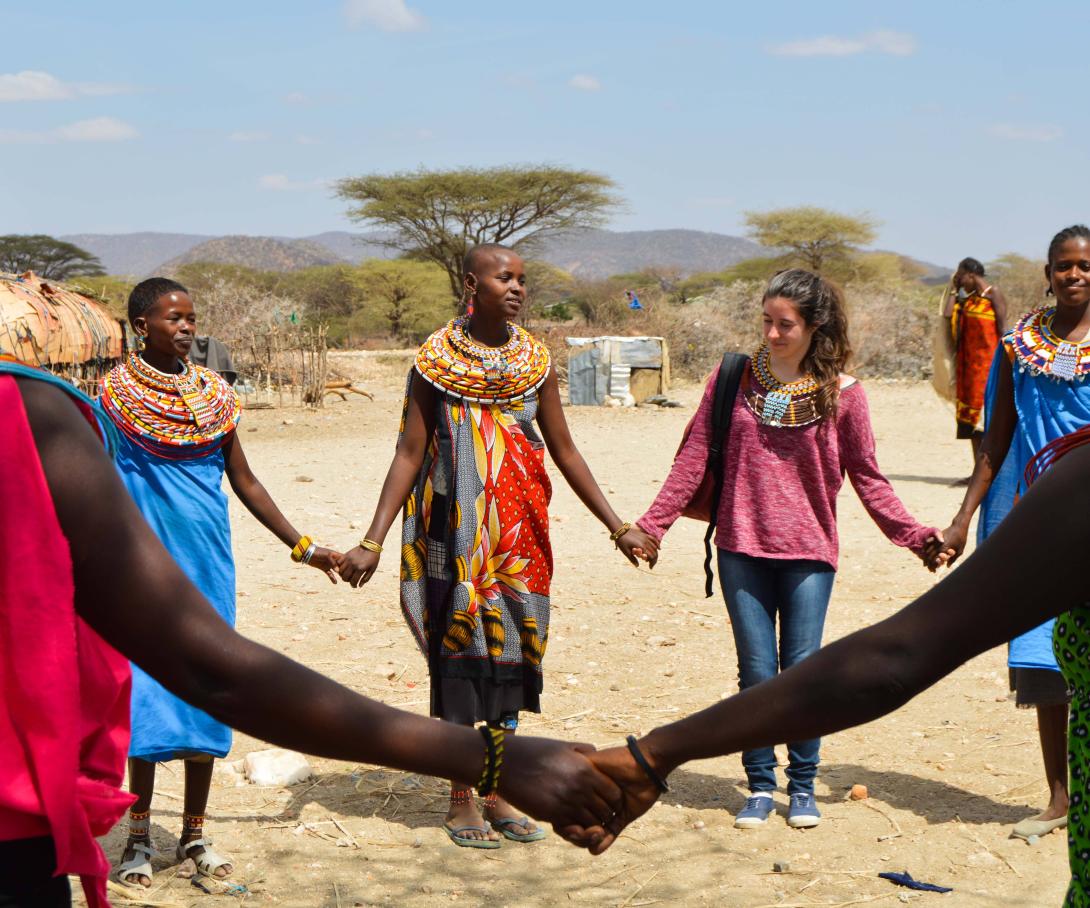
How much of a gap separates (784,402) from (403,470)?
1.37m

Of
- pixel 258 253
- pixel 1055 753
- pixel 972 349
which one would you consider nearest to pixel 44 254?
pixel 972 349

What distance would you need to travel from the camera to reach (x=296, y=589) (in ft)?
26.2

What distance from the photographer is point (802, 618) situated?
445cm

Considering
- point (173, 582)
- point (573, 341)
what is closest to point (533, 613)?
point (173, 582)

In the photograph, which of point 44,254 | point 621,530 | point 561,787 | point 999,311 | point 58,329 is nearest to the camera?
point 561,787

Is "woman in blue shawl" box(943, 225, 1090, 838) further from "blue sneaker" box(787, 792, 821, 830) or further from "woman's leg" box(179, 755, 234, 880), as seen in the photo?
"woman's leg" box(179, 755, 234, 880)

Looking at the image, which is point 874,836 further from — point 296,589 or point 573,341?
point 573,341

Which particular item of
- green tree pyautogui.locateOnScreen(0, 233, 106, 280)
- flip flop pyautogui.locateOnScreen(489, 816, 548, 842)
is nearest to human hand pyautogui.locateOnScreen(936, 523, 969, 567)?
flip flop pyautogui.locateOnScreen(489, 816, 548, 842)

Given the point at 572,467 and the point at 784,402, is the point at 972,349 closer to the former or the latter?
the point at 784,402

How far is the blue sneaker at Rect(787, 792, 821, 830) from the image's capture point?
4480 millimetres

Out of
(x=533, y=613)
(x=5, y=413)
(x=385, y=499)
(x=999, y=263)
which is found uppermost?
(x=999, y=263)

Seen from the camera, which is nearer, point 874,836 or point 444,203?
point 874,836

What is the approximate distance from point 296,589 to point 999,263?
46.1m

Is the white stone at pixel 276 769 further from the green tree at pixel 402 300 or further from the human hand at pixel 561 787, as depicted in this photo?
the green tree at pixel 402 300
